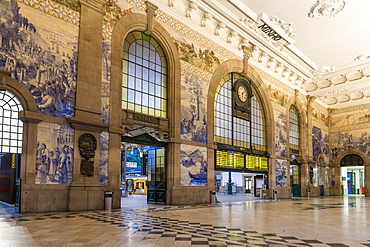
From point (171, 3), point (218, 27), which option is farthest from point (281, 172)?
point (171, 3)

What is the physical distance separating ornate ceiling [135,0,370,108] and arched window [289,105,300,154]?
2.52 metres

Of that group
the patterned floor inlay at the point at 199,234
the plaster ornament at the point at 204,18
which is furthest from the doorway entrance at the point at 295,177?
the patterned floor inlay at the point at 199,234

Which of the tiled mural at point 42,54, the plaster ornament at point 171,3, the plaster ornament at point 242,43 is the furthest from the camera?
the plaster ornament at point 242,43

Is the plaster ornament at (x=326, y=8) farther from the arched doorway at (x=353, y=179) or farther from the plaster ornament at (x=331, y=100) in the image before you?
the arched doorway at (x=353, y=179)

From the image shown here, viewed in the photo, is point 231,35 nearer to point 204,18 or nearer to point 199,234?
point 204,18

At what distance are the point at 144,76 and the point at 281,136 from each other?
1539 cm

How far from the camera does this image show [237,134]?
918 inches

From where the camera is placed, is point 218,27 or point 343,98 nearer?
point 218,27

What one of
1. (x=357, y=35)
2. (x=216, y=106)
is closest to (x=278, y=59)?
(x=357, y=35)

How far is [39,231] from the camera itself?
8.12m

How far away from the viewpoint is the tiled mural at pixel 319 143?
34875 millimetres

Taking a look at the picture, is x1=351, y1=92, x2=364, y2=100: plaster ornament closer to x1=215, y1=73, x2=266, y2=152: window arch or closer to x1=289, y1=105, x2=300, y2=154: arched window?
x1=289, y1=105, x2=300, y2=154: arched window

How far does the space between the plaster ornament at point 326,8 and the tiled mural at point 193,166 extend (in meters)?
10.7

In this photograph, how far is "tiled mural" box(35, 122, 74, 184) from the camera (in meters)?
Result: 12.3
